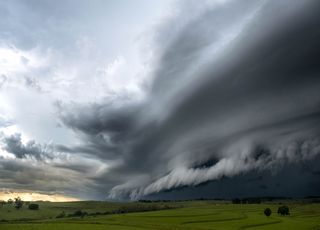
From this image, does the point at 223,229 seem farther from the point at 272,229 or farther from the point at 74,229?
the point at 74,229

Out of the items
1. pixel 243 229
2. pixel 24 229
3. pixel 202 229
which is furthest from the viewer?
pixel 243 229

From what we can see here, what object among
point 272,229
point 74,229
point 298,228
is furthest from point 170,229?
point 298,228

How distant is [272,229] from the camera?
416 feet

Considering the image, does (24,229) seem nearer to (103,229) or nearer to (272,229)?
(103,229)

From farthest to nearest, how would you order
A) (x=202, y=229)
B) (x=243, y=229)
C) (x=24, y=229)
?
(x=243, y=229) < (x=202, y=229) < (x=24, y=229)

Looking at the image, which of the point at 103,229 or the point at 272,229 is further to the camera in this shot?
the point at 272,229

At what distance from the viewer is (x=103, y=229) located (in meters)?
108

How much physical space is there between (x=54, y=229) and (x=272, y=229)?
77589mm

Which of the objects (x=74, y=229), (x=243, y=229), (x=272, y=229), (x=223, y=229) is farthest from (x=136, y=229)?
(x=272, y=229)

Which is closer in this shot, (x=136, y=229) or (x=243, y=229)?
(x=136, y=229)

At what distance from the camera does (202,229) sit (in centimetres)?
11612

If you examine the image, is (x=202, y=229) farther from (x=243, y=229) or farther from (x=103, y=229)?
(x=103, y=229)

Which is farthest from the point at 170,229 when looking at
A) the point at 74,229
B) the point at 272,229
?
the point at 272,229

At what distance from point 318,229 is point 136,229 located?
6561 centimetres
